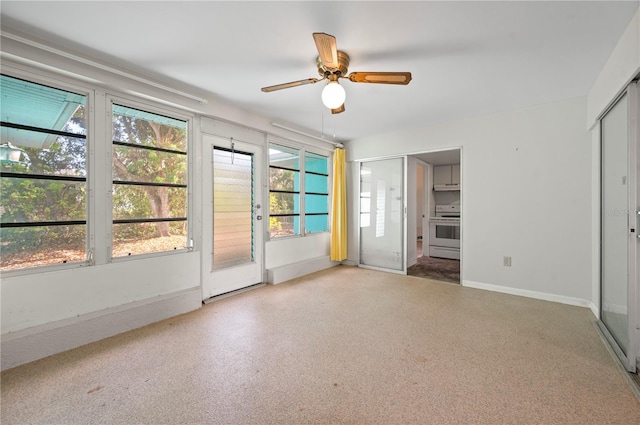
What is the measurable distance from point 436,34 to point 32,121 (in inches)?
123

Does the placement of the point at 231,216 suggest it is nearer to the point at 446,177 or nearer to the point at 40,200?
the point at 40,200

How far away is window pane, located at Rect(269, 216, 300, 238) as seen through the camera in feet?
13.3

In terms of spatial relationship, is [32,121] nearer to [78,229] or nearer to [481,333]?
[78,229]

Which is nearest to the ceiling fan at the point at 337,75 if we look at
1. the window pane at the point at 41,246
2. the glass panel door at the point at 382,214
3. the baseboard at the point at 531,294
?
the window pane at the point at 41,246

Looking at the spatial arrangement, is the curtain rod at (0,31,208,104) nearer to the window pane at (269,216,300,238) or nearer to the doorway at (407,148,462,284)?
the window pane at (269,216,300,238)

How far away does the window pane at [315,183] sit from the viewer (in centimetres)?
464

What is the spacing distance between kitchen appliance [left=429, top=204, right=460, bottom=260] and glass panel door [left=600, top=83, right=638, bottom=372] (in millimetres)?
3100

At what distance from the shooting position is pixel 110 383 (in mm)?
1744

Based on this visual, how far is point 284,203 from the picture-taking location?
423 centimetres

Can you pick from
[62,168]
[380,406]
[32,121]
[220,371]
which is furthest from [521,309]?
[32,121]

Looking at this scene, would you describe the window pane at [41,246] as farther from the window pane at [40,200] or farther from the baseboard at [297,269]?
the baseboard at [297,269]

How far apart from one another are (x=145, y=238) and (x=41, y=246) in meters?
0.73

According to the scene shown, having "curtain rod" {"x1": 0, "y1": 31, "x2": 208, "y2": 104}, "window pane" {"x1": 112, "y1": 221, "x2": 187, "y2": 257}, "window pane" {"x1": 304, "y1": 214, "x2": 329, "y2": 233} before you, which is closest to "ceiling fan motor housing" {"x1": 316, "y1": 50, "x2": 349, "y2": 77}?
"curtain rod" {"x1": 0, "y1": 31, "x2": 208, "y2": 104}

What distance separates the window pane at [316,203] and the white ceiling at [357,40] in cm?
196
